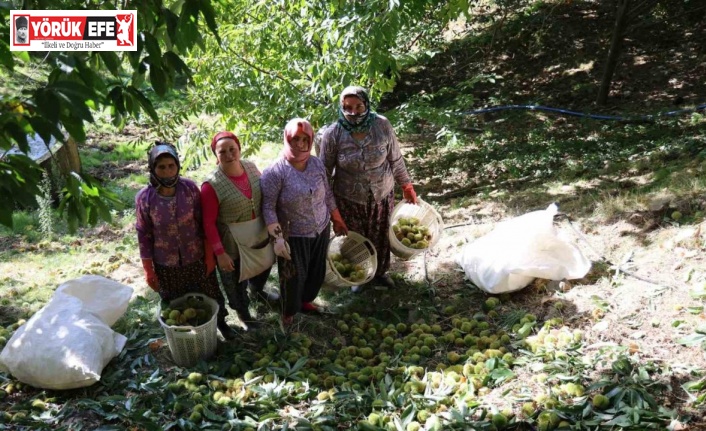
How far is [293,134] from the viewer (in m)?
3.55

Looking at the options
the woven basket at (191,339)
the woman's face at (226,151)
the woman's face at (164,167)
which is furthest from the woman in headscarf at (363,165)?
the woven basket at (191,339)

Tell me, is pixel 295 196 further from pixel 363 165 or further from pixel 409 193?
pixel 409 193

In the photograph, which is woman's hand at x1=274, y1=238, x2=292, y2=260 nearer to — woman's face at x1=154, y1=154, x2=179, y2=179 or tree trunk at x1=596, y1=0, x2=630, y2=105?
woman's face at x1=154, y1=154, x2=179, y2=179

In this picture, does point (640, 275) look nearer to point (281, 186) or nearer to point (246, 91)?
point (281, 186)

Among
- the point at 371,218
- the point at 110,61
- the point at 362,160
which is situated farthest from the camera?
the point at 371,218

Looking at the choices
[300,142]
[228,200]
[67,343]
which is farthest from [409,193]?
[67,343]

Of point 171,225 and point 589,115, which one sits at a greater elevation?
point 589,115

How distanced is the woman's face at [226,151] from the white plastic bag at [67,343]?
52.2 inches

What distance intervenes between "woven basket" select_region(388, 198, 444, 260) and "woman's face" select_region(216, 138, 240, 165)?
1399 millimetres

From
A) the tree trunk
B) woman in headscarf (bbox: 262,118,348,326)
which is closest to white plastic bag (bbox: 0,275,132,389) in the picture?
woman in headscarf (bbox: 262,118,348,326)

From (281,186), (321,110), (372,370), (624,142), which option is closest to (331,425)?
(372,370)

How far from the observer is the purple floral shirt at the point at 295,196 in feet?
12.0

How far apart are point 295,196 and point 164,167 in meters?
0.81

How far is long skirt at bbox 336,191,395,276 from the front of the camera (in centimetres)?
428
